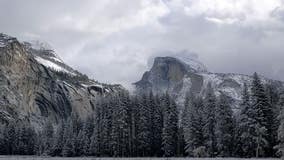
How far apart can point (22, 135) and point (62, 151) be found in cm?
3403

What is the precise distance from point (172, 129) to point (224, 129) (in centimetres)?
1973

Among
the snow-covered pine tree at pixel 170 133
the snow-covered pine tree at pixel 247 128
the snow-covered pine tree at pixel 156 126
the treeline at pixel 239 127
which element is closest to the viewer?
the snow-covered pine tree at pixel 247 128

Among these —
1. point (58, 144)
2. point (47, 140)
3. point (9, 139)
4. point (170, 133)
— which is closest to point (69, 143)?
point (58, 144)

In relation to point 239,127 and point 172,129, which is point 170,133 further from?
point 239,127

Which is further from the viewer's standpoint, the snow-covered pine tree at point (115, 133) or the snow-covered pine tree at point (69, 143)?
the snow-covered pine tree at point (69, 143)

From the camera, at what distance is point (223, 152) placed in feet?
265

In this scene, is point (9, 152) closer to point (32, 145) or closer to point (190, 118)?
point (32, 145)

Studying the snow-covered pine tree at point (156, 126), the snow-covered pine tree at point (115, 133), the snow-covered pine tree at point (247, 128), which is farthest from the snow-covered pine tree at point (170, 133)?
the snow-covered pine tree at point (247, 128)

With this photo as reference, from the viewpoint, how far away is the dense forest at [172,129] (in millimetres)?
73750

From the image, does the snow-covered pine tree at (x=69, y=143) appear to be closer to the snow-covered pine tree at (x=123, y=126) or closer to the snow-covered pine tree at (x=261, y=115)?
the snow-covered pine tree at (x=123, y=126)

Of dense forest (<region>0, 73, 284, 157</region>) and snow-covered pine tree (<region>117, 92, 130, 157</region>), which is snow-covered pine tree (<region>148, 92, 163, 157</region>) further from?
snow-covered pine tree (<region>117, 92, 130, 157</region>)

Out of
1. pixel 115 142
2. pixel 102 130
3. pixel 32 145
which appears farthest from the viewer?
pixel 32 145

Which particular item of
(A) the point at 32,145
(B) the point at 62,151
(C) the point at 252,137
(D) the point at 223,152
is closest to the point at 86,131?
(B) the point at 62,151

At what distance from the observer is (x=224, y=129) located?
81.8 meters
